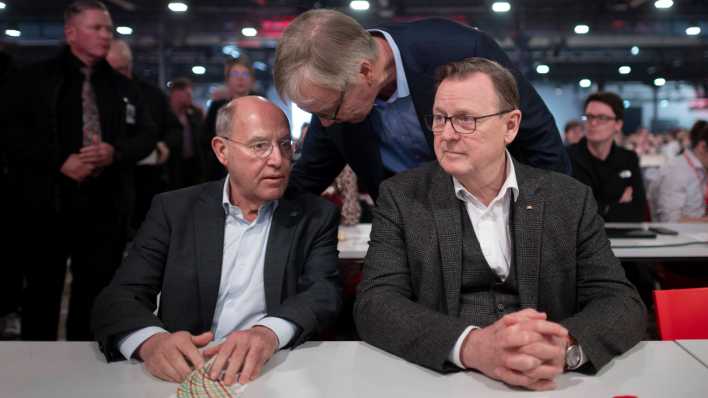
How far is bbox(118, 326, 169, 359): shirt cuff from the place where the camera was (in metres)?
1.57

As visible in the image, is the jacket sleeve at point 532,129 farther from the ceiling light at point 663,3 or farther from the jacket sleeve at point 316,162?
the ceiling light at point 663,3

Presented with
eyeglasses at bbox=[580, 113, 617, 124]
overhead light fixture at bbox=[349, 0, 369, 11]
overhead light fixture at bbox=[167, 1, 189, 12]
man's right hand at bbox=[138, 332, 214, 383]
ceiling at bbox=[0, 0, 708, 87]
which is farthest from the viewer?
overhead light fixture at bbox=[167, 1, 189, 12]

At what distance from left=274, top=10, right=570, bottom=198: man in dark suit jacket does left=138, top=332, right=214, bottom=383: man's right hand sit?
83cm

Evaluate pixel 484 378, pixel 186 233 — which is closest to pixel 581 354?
pixel 484 378

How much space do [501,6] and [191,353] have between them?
10.1 m

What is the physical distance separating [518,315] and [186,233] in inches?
41.1

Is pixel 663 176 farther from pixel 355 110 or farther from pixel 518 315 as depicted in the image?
pixel 518 315

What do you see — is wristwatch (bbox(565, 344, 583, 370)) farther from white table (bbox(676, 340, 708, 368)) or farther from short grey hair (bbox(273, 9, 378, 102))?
short grey hair (bbox(273, 9, 378, 102))

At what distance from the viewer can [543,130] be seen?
7.14ft

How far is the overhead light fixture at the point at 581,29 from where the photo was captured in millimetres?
11552

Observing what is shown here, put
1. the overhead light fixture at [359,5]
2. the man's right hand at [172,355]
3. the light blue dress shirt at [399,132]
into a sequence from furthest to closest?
the overhead light fixture at [359,5] → the light blue dress shirt at [399,132] → the man's right hand at [172,355]

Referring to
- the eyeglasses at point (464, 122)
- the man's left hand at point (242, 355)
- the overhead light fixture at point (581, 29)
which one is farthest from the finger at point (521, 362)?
the overhead light fixture at point (581, 29)

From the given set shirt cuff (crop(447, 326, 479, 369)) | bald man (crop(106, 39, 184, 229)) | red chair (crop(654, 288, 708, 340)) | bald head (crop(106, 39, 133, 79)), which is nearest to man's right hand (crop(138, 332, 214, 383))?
shirt cuff (crop(447, 326, 479, 369))

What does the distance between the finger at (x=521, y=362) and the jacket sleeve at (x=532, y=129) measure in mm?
998
